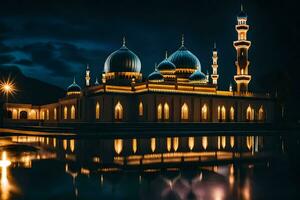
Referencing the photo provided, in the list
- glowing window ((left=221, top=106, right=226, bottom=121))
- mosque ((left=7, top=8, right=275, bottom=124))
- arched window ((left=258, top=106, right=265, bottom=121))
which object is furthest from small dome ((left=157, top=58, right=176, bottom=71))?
arched window ((left=258, top=106, right=265, bottom=121))

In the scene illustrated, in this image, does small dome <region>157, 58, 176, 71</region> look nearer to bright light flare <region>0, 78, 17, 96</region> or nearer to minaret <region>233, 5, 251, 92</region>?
minaret <region>233, 5, 251, 92</region>

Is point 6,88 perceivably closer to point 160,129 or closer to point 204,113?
point 160,129

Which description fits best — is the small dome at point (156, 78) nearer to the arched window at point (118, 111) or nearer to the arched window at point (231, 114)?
the arched window at point (118, 111)

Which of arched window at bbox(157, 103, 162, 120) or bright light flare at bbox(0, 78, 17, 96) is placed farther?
arched window at bbox(157, 103, 162, 120)

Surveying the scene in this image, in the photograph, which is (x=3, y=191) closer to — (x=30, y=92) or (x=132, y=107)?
(x=132, y=107)

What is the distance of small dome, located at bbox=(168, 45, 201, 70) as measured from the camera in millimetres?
63219

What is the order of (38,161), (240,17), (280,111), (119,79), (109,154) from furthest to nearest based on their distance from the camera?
(280,111) < (240,17) < (119,79) < (109,154) < (38,161)

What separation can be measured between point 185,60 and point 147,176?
2049 inches

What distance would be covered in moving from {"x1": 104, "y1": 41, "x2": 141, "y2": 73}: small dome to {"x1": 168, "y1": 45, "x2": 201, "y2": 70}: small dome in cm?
781

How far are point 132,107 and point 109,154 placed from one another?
112 ft

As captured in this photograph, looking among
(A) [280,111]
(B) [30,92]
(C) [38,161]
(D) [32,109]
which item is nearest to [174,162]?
(C) [38,161]

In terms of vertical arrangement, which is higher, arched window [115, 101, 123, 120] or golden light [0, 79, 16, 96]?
golden light [0, 79, 16, 96]

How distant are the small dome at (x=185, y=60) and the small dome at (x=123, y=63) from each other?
7.81 metres

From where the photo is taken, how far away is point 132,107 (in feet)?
175
